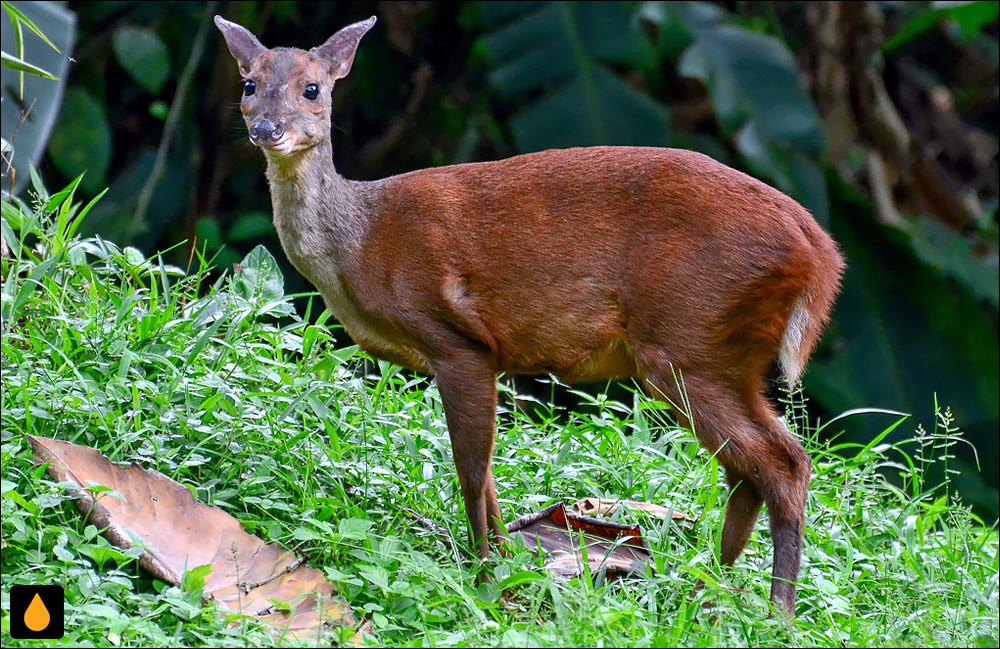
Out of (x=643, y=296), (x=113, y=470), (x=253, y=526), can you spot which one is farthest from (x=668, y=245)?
(x=113, y=470)

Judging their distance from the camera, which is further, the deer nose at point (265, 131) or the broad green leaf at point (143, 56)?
the broad green leaf at point (143, 56)

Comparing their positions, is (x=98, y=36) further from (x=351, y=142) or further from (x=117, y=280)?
(x=117, y=280)

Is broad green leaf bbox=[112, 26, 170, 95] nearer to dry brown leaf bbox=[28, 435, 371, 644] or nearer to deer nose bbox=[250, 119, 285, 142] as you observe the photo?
deer nose bbox=[250, 119, 285, 142]

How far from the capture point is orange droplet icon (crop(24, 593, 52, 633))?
3.51m

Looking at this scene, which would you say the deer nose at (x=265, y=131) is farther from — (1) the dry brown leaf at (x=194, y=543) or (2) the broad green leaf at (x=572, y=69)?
(2) the broad green leaf at (x=572, y=69)

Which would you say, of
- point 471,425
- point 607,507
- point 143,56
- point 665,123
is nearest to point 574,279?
point 471,425

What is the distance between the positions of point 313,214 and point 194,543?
122 cm

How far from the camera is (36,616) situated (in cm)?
354

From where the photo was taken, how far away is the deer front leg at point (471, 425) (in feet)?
14.8

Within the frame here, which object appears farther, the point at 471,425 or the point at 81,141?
the point at 81,141

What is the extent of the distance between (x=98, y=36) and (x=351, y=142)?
1740 mm

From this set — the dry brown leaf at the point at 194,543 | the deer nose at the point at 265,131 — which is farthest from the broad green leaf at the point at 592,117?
the dry brown leaf at the point at 194,543

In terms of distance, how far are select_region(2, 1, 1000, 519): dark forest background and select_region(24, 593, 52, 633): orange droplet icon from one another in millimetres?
4081

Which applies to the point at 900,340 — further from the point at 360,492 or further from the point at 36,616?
the point at 36,616
